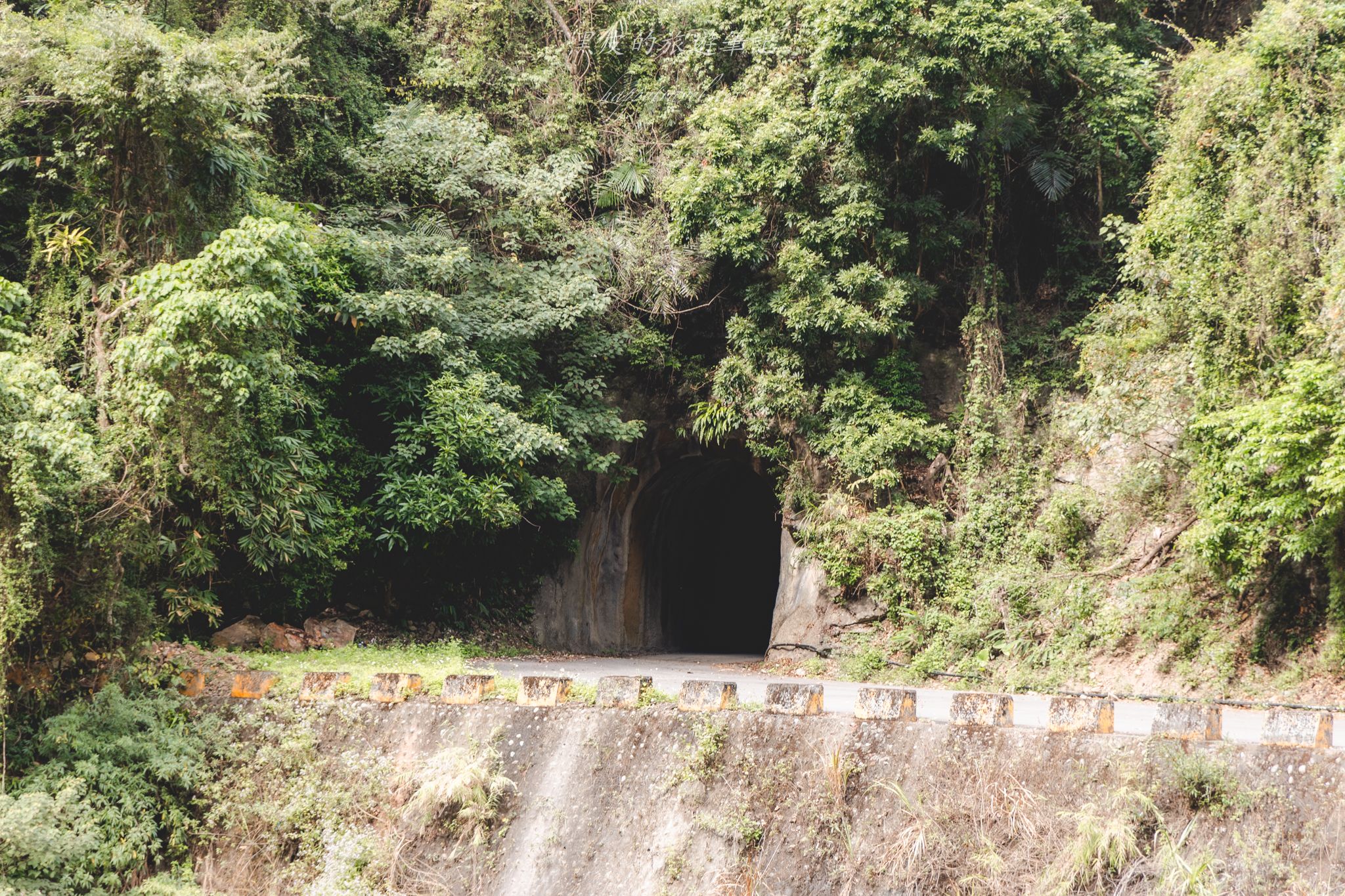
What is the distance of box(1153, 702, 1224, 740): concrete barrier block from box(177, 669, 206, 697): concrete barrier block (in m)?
7.38

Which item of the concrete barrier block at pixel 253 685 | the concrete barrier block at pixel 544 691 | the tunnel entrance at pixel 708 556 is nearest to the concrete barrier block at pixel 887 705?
the concrete barrier block at pixel 544 691

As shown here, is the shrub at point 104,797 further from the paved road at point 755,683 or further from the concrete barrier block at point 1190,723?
the concrete barrier block at point 1190,723

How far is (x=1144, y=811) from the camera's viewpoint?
18.7 ft

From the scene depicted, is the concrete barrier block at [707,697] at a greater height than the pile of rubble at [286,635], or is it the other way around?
the concrete barrier block at [707,697]

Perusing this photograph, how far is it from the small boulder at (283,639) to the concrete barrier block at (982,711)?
8.19m

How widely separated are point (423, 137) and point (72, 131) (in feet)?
17.2

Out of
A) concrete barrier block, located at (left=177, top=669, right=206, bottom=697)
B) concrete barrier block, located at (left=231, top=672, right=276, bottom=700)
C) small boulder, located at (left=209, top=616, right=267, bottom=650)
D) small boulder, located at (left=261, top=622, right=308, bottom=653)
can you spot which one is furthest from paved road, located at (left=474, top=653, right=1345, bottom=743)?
concrete barrier block, located at (left=177, top=669, right=206, bottom=697)

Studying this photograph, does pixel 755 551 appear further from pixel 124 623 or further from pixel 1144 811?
pixel 1144 811

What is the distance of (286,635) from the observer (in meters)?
12.2

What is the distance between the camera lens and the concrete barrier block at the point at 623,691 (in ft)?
25.1

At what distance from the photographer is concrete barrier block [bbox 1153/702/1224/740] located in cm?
597

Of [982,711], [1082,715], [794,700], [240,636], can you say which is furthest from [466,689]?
[240,636]

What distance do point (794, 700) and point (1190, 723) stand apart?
2.44m

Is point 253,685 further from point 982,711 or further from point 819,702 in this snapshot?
point 982,711
